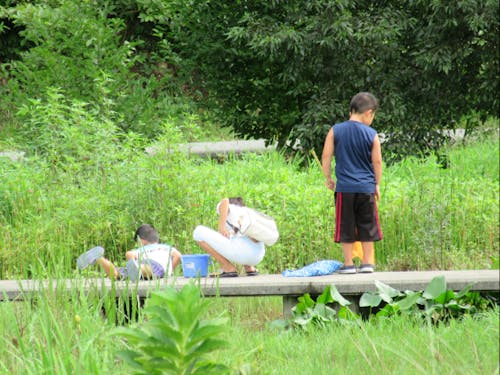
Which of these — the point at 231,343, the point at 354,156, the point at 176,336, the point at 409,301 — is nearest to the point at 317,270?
the point at 354,156

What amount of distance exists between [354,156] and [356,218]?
0.41m

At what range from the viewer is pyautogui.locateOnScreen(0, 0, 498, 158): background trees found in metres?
10.3

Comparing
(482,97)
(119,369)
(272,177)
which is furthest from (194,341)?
(482,97)

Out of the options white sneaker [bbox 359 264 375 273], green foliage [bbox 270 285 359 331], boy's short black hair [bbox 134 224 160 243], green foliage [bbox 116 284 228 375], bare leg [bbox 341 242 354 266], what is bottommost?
green foliage [bbox 270 285 359 331]

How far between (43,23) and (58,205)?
4.99 meters

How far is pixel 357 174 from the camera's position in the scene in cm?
594

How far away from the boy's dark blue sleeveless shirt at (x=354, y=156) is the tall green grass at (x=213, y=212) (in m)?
1.06

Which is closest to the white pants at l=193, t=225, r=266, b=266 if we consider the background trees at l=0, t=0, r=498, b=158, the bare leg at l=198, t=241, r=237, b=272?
the bare leg at l=198, t=241, r=237, b=272

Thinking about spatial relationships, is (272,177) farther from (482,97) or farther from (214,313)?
(214,313)

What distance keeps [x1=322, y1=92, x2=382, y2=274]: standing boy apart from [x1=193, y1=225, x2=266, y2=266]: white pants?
21.0 inches

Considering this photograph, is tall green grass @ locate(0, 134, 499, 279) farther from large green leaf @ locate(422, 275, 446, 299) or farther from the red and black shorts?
large green leaf @ locate(422, 275, 446, 299)

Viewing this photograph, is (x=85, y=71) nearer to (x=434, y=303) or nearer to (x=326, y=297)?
(x=326, y=297)

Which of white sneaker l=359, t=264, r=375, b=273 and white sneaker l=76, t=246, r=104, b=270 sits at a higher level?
white sneaker l=76, t=246, r=104, b=270

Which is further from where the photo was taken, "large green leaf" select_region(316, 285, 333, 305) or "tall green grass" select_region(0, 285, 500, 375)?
"large green leaf" select_region(316, 285, 333, 305)
